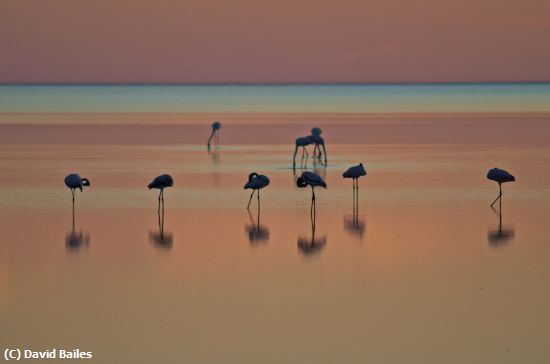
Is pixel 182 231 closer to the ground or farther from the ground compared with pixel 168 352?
farther from the ground

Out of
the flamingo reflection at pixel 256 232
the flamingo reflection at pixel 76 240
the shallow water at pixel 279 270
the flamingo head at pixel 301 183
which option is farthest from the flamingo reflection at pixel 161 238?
the flamingo head at pixel 301 183

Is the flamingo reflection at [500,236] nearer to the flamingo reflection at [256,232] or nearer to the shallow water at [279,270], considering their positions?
the shallow water at [279,270]

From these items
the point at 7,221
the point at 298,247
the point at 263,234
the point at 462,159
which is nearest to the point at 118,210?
the point at 7,221

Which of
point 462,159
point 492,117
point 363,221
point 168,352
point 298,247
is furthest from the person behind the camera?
point 492,117

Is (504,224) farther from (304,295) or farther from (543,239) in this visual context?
(304,295)

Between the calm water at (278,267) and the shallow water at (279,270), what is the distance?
25mm

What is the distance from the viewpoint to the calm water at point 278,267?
8945 mm

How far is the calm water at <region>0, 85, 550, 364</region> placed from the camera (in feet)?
29.3

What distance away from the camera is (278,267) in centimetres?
1193

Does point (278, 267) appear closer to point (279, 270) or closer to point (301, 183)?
point (279, 270)

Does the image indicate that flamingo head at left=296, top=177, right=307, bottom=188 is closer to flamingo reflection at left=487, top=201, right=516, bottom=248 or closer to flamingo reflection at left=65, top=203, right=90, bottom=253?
flamingo reflection at left=487, top=201, right=516, bottom=248

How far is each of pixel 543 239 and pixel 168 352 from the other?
6641mm

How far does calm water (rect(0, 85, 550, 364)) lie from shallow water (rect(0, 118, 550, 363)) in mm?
25

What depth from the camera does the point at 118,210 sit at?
54.4 ft
